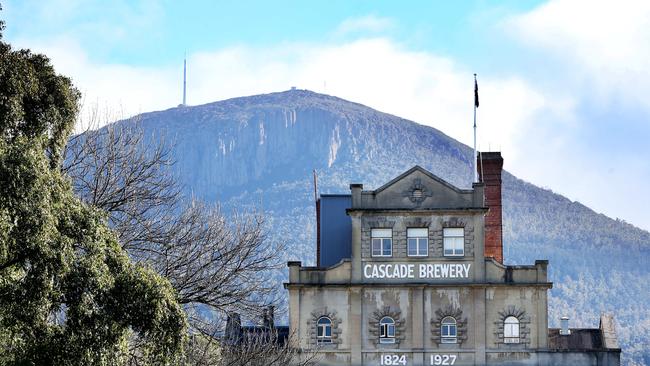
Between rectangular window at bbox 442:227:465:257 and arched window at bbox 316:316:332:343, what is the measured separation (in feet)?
20.9

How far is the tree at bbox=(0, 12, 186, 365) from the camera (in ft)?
117

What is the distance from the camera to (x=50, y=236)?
36.4 m

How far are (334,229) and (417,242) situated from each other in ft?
20.1

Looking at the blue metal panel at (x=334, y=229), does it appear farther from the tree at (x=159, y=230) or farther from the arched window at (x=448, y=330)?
the tree at (x=159, y=230)

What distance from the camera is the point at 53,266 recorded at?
36656 mm

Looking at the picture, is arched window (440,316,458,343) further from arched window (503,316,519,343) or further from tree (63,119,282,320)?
tree (63,119,282,320)

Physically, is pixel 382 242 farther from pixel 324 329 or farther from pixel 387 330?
pixel 324 329

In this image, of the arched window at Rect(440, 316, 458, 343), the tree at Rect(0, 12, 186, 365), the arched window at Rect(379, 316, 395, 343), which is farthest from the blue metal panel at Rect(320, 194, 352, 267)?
the tree at Rect(0, 12, 186, 365)

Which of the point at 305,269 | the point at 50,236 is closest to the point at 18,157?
the point at 50,236

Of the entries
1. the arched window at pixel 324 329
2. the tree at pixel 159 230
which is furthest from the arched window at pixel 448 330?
the tree at pixel 159 230

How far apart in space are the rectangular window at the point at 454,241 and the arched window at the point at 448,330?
9.95 ft

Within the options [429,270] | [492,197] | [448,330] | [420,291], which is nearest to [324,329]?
[420,291]

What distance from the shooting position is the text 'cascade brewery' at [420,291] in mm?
78625

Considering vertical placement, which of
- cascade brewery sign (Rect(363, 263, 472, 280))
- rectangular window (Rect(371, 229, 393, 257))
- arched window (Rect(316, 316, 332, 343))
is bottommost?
arched window (Rect(316, 316, 332, 343))
